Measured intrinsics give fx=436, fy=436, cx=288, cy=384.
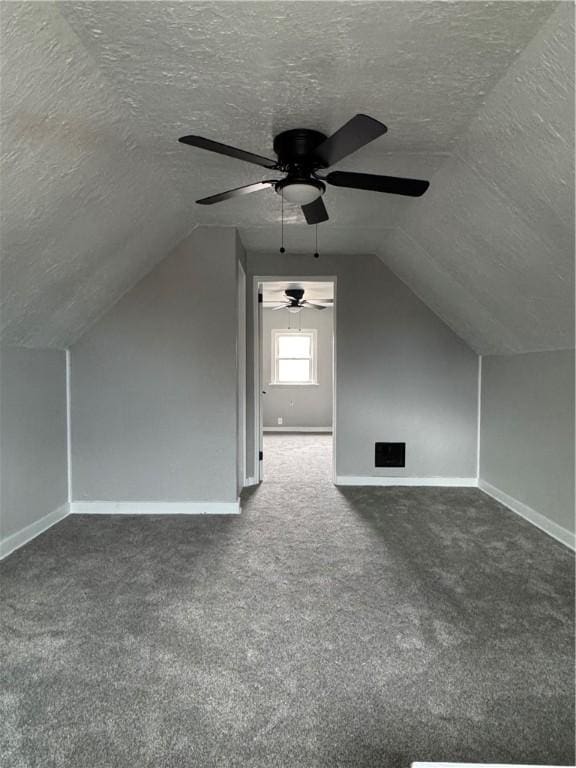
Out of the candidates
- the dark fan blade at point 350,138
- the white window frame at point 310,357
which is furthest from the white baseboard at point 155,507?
the white window frame at point 310,357

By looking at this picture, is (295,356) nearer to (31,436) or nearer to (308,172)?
(31,436)

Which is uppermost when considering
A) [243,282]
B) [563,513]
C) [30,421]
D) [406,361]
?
[243,282]

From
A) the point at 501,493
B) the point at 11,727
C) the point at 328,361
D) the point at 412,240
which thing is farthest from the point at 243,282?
the point at 328,361

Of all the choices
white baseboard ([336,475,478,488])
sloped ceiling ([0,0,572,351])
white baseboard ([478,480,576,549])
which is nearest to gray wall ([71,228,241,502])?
sloped ceiling ([0,0,572,351])

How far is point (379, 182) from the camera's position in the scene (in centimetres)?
204

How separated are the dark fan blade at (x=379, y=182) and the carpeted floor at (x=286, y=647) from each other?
205 centimetres

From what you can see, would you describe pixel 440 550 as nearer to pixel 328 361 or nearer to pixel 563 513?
pixel 563 513

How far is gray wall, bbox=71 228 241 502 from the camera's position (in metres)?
3.63

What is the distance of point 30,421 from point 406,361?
3415 millimetres

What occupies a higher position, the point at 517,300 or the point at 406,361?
the point at 517,300

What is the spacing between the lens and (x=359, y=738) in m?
1.43

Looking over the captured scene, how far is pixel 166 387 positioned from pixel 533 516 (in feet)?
10.2

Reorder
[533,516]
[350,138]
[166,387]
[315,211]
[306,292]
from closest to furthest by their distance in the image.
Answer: [350,138] < [315,211] < [533,516] < [166,387] < [306,292]

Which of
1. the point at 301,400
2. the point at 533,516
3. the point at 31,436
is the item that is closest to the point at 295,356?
the point at 301,400
